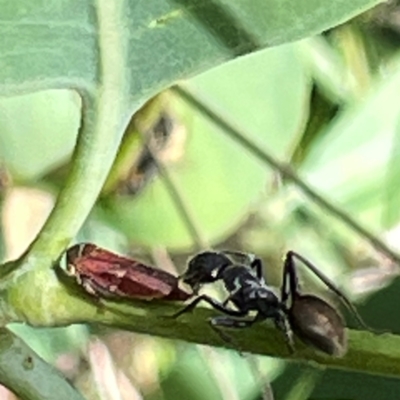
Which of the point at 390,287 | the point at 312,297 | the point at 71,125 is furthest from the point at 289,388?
the point at 71,125

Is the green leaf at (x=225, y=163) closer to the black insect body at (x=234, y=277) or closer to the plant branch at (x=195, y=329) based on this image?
the black insect body at (x=234, y=277)

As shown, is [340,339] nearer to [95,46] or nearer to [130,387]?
[95,46]

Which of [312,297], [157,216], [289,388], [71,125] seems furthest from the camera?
[157,216]

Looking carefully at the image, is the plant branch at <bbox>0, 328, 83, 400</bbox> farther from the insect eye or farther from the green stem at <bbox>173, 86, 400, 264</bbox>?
the green stem at <bbox>173, 86, 400, 264</bbox>

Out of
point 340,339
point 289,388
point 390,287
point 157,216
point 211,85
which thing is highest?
point 211,85

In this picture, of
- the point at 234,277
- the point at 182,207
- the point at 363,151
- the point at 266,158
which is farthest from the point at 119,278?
the point at 363,151

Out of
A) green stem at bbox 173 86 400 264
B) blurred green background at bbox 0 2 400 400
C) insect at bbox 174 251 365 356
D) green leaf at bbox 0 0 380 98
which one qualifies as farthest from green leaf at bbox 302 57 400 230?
green leaf at bbox 0 0 380 98

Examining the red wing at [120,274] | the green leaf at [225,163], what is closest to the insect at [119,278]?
the red wing at [120,274]

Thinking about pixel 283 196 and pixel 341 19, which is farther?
pixel 283 196

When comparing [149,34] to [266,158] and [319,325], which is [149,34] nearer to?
[319,325]
